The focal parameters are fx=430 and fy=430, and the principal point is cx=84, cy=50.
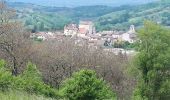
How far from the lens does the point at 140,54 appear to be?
→ 107 ft

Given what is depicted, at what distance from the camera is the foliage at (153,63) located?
3212 centimetres

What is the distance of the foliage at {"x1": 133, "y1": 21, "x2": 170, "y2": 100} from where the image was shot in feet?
105

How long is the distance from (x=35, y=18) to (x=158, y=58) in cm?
11681

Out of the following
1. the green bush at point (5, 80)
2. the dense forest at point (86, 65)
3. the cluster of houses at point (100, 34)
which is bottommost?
the cluster of houses at point (100, 34)

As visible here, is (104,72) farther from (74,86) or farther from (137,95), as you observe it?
(74,86)

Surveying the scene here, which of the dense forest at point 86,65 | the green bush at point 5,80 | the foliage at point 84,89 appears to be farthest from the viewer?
the dense forest at point 86,65

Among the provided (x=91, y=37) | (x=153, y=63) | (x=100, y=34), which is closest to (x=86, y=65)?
(x=153, y=63)

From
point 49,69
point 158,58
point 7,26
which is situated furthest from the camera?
→ point 49,69

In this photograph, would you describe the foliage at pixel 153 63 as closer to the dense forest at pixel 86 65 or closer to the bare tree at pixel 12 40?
the dense forest at pixel 86 65

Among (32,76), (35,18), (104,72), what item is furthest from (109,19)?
(32,76)

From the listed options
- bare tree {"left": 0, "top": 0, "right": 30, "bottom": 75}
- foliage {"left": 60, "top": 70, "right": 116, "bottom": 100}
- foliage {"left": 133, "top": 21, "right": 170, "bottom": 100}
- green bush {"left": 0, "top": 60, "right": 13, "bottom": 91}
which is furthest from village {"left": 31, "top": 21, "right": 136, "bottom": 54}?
green bush {"left": 0, "top": 60, "right": 13, "bottom": 91}

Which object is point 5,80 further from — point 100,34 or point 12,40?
point 100,34

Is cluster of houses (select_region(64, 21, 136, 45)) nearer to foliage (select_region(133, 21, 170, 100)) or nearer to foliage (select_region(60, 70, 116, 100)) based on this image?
foliage (select_region(133, 21, 170, 100))

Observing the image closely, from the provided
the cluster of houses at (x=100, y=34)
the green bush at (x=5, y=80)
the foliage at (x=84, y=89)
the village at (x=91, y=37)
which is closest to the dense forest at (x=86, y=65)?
the foliage at (x=84, y=89)
